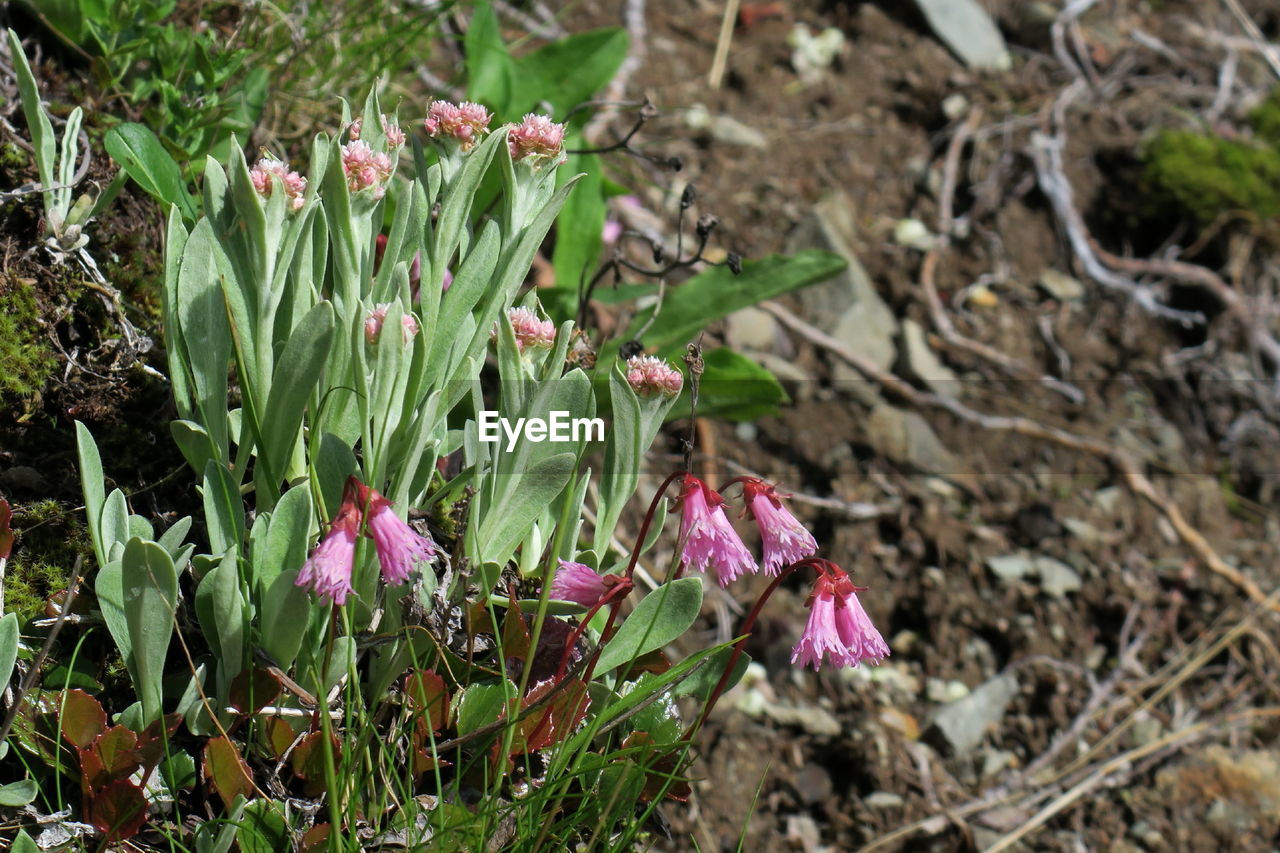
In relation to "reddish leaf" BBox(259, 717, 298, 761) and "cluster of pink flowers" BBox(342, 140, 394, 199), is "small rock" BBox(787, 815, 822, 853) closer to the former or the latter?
"reddish leaf" BBox(259, 717, 298, 761)

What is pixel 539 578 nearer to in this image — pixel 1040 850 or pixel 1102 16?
pixel 1040 850

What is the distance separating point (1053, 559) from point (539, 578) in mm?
2220

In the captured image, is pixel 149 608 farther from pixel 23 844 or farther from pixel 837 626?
pixel 837 626

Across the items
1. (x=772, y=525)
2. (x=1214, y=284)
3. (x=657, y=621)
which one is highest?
(x=772, y=525)

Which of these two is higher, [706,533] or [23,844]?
[706,533]

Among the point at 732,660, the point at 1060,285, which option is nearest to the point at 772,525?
the point at 732,660

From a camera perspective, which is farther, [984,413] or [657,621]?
[984,413]

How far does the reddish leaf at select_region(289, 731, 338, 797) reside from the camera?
1.50 meters

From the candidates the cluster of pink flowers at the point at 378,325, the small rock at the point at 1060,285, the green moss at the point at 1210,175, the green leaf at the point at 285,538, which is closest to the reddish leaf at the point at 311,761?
the green leaf at the point at 285,538

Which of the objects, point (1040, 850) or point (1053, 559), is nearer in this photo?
point (1040, 850)

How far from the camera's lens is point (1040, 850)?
2.85 m

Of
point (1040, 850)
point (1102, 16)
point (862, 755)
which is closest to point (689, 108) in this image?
point (1102, 16)

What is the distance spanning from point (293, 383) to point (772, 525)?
697mm

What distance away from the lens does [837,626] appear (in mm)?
1484
